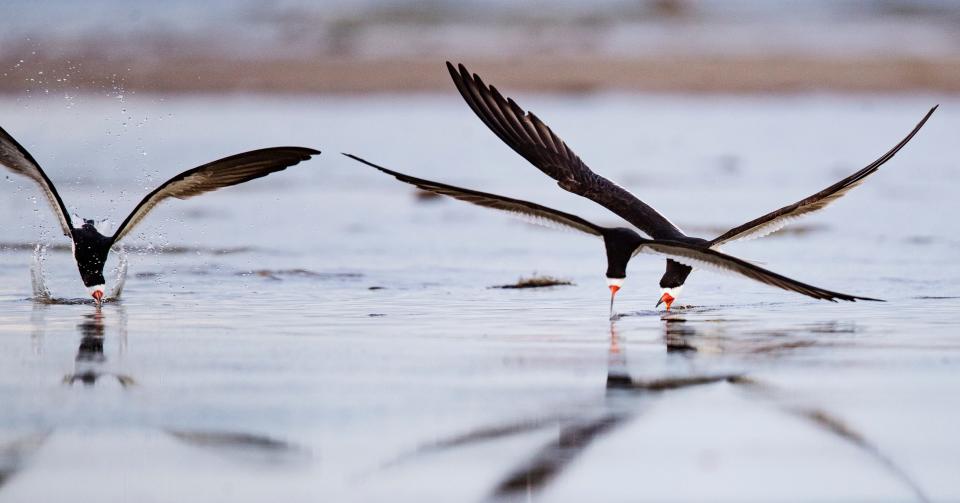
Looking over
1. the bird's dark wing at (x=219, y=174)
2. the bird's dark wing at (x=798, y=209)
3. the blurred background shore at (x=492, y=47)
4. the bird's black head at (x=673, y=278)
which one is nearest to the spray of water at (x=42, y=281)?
the bird's dark wing at (x=219, y=174)

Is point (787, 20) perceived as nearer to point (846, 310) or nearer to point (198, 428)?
point (846, 310)

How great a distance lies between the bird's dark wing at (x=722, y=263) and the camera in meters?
9.28

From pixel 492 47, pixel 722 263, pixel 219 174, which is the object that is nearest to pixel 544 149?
pixel 219 174

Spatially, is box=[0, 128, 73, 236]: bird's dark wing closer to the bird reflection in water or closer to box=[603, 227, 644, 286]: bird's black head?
the bird reflection in water

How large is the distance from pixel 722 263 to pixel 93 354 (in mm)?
3622

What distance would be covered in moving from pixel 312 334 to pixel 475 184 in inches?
478

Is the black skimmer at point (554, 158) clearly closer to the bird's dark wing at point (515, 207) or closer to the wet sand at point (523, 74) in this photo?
the bird's dark wing at point (515, 207)

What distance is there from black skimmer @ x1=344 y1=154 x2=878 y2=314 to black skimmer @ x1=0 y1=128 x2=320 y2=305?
1.28 metres

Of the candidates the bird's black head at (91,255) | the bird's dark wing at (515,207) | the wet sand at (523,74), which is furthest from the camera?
the wet sand at (523,74)

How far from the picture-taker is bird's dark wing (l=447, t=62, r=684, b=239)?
1175cm

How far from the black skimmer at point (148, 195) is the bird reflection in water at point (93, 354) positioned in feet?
1.76

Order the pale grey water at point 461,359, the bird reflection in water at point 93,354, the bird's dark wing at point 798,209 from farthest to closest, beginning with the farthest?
the bird's dark wing at point 798,209
the bird reflection in water at point 93,354
the pale grey water at point 461,359

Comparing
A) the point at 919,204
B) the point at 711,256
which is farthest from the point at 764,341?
the point at 919,204

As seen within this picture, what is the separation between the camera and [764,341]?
9609 mm
